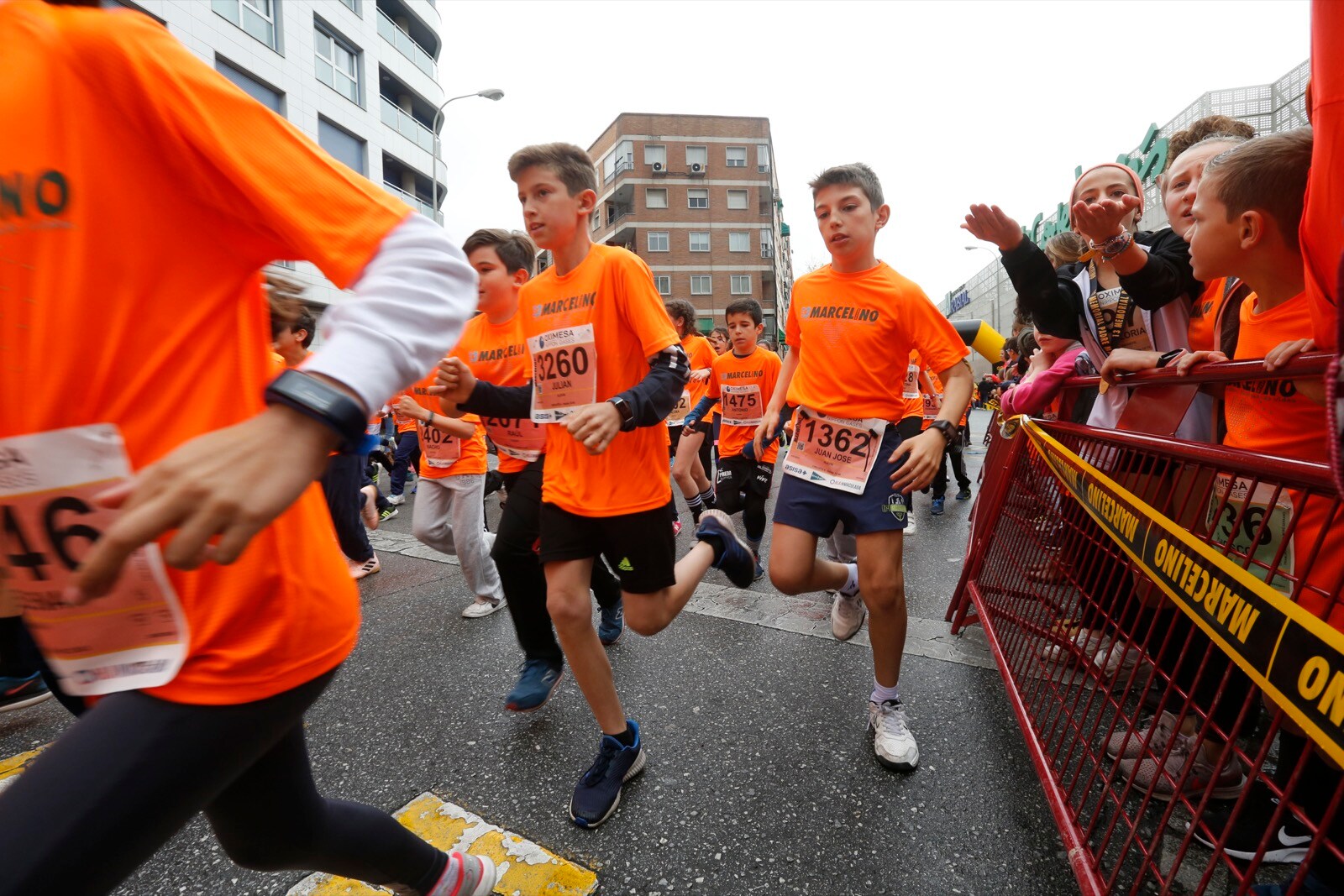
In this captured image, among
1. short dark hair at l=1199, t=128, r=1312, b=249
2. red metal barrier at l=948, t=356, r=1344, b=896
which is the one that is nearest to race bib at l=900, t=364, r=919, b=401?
red metal barrier at l=948, t=356, r=1344, b=896

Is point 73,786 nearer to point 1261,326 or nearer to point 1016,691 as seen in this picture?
point 1016,691

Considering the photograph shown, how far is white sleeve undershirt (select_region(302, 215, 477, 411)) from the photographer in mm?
727

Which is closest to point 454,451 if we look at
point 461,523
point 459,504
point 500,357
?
point 459,504

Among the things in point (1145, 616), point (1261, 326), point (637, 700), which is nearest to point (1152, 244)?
point (1261, 326)

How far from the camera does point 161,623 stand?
0.88m

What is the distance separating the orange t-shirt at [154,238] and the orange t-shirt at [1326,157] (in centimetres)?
134

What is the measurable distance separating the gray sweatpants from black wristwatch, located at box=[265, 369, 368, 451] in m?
3.26

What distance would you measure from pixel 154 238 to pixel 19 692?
3.19 metres

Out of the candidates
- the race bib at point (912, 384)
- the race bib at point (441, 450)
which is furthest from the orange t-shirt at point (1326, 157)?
the race bib at point (912, 384)

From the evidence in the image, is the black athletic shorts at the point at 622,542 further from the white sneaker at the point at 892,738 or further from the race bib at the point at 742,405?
the race bib at the point at 742,405

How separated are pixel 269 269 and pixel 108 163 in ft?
1.60

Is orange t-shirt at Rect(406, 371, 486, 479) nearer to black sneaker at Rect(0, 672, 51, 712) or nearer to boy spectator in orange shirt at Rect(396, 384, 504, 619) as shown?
boy spectator in orange shirt at Rect(396, 384, 504, 619)

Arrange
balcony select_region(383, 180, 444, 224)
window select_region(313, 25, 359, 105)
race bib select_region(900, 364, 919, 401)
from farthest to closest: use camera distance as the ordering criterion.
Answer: balcony select_region(383, 180, 444, 224) → window select_region(313, 25, 359, 105) → race bib select_region(900, 364, 919, 401)

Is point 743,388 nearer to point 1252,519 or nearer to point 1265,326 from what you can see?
point 1265,326
